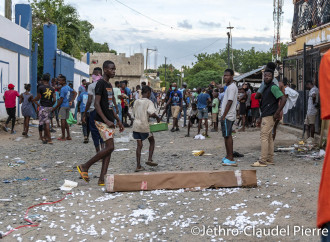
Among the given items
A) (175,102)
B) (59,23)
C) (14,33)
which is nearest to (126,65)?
(59,23)

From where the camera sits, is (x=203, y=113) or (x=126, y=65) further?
(x=126, y=65)

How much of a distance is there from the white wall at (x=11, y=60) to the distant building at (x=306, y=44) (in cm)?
1011

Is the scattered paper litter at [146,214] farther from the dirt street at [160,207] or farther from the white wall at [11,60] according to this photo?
the white wall at [11,60]

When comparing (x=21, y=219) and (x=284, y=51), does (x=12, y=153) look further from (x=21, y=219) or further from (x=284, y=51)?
(x=284, y=51)

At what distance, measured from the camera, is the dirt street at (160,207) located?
13.9 ft

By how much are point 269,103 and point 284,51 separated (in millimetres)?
86364

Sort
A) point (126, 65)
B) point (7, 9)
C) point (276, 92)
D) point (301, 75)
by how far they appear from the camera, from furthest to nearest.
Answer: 1. point (126, 65)
2. point (7, 9)
3. point (301, 75)
4. point (276, 92)

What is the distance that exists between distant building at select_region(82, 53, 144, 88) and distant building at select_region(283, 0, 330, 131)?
1675 inches

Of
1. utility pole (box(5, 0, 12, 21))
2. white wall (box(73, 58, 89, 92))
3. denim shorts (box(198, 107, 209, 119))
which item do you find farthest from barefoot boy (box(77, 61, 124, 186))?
white wall (box(73, 58, 89, 92))

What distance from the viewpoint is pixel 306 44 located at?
13430 mm

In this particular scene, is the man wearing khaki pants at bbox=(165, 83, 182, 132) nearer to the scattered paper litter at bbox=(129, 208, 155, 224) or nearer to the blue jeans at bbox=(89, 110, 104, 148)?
the blue jeans at bbox=(89, 110, 104, 148)

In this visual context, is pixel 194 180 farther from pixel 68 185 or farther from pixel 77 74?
pixel 77 74

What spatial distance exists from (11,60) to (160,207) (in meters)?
13.0

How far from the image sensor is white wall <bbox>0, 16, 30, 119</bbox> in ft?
48.8
